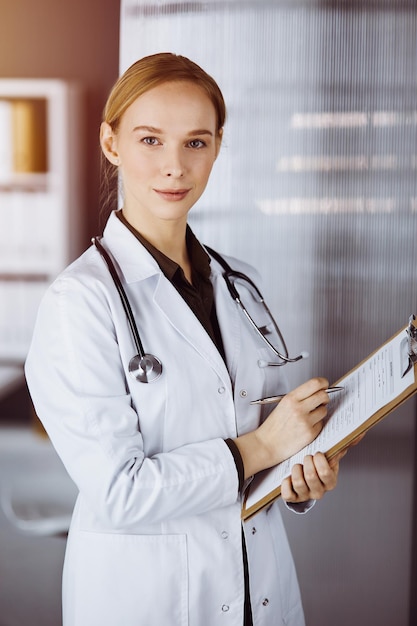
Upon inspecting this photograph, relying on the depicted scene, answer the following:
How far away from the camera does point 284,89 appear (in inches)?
75.6

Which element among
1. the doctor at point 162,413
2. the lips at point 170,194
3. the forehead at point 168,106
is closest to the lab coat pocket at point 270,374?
the doctor at point 162,413

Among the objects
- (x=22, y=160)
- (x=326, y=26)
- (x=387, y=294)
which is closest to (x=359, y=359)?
(x=387, y=294)

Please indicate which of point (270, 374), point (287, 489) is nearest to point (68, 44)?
point (270, 374)

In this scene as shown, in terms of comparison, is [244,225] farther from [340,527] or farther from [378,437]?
[340,527]

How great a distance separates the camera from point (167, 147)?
4.06ft

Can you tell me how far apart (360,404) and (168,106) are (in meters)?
0.60

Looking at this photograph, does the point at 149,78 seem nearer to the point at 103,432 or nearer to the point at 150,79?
the point at 150,79

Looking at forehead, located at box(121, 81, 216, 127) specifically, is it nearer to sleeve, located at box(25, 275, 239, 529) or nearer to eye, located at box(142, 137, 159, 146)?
eye, located at box(142, 137, 159, 146)

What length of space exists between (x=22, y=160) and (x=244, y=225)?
623 mm

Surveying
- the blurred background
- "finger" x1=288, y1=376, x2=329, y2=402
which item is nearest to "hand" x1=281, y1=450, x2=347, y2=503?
"finger" x1=288, y1=376, x2=329, y2=402

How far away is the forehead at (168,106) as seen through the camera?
1.23m

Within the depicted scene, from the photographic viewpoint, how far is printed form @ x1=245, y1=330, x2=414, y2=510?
107 cm

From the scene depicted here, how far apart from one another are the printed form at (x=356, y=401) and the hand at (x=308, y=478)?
2 cm

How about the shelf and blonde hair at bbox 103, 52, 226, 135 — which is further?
the shelf
